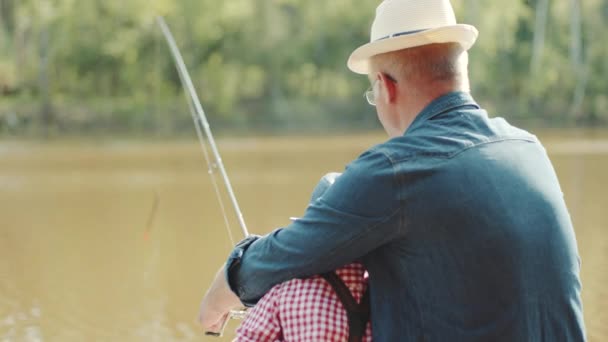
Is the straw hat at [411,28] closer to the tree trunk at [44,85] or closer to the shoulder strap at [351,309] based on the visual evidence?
the shoulder strap at [351,309]

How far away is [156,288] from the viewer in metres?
7.07

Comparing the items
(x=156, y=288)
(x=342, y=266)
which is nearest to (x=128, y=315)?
(x=156, y=288)

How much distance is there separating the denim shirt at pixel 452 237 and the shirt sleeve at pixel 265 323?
0.09 meters

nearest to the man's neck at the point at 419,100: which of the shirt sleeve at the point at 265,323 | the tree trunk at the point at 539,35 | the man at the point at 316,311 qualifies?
the man at the point at 316,311

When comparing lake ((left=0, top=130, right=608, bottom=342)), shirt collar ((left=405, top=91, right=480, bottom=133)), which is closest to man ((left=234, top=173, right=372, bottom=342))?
shirt collar ((left=405, top=91, right=480, bottom=133))

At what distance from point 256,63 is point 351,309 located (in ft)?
126

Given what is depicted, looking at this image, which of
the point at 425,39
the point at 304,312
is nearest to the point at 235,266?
the point at 304,312

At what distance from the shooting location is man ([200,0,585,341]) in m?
1.49

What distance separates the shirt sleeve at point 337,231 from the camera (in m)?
1.49

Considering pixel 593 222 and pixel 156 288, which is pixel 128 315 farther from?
pixel 593 222

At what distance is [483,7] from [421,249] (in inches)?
1457

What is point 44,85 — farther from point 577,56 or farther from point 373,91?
point 373,91

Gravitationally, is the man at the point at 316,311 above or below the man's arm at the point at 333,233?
below

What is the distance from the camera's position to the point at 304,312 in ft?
5.21
